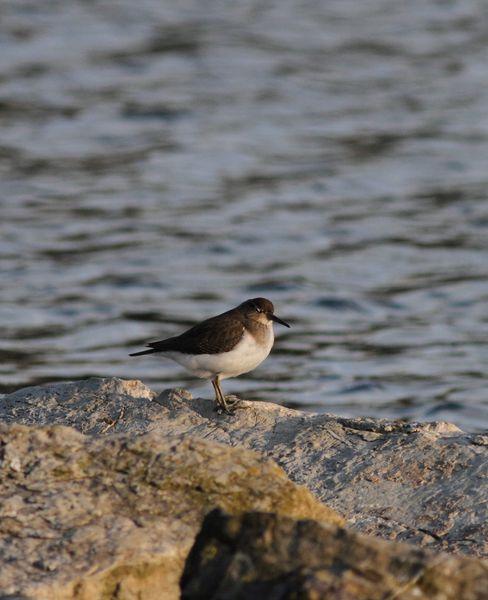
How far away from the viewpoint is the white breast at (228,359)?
8.37 metres

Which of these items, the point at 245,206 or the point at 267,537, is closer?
the point at 267,537

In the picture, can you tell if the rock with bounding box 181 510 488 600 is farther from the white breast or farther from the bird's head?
the bird's head

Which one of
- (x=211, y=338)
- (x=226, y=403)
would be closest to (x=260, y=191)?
(x=211, y=338)

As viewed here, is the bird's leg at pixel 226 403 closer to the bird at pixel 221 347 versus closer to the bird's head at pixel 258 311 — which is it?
the bird at pixel 221 347

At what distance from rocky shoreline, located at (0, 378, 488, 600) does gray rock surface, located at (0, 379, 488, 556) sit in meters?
0.01

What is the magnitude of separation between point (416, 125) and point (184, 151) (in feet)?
15.2

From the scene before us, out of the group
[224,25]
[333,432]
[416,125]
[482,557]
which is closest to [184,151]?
[416,125]

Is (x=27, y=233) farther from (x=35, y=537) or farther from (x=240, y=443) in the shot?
(x=35, y=537)

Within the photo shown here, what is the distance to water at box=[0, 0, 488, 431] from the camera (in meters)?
14.4

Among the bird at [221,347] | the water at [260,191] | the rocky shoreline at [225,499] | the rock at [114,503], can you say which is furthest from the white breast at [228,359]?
the water at [260,191]

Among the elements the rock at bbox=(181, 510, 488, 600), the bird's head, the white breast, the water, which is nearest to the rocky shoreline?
the rock at bbox=(181, 510, 488, 600)

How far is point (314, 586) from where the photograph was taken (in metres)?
4.14

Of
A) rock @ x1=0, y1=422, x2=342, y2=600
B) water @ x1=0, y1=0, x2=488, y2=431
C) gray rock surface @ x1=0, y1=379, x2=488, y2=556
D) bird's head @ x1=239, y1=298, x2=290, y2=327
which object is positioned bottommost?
water @ x1=0, y1=0, x2=488, y2=431

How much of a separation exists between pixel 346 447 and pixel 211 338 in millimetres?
1614
